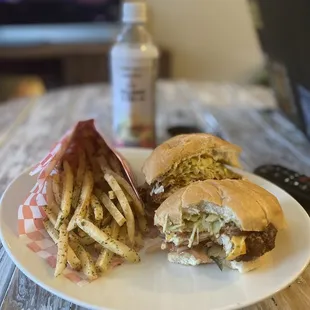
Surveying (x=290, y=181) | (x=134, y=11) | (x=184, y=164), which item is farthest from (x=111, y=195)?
(x=134, y=11)

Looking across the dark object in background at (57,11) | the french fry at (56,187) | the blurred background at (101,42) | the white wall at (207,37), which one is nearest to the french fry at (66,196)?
the french fry at (56,187)

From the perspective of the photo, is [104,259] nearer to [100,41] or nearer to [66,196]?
[66,196]

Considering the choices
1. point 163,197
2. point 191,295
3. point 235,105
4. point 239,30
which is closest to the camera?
point 191,295

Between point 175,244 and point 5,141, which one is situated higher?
point 175,244

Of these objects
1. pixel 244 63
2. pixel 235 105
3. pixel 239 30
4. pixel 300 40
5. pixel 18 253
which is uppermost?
pixel 300 40

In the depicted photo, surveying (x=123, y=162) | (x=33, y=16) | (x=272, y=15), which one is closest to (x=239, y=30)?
(x=33, y=16)

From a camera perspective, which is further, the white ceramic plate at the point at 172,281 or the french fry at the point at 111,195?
the french fry at the point at 111,195

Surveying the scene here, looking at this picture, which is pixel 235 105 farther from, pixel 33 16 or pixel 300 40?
pixel 33 16

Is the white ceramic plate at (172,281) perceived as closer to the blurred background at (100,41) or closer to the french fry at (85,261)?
the french fry at (85,261)
